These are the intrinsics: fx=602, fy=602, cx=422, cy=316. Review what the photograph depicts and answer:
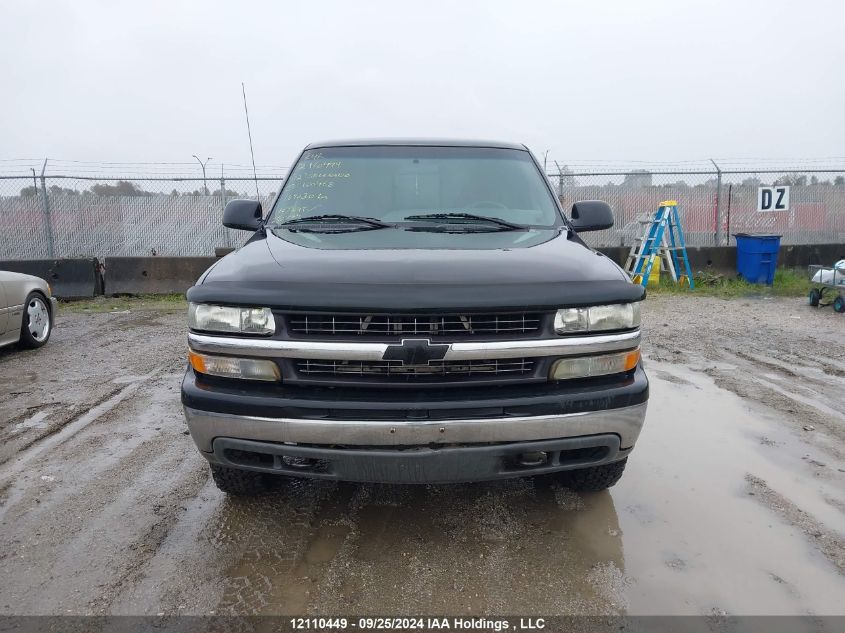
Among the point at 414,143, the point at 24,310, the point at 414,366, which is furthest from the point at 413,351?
the point at 24,310

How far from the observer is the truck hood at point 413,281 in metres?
2.42

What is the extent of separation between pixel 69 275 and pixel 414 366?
34.8ft

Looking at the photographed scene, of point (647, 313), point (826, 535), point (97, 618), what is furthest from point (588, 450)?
point (647, 313)

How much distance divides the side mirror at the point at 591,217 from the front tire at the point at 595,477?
151 centimetres

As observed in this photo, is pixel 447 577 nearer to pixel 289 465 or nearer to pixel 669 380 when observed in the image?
pixel 289 465

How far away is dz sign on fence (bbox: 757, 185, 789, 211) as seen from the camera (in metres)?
13.0

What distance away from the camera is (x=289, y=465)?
8.39ft

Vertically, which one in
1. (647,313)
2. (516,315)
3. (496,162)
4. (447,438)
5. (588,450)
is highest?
(496,162)

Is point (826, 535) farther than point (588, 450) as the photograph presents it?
Yes

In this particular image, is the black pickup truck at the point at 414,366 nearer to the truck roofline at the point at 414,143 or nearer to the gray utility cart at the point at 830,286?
the truck roofline at the point at 414,143

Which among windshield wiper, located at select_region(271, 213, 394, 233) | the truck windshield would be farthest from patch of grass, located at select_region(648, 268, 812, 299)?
windshield wiper, located at select_region(271, 213, 394, 233)

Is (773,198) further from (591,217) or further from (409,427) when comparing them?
(409,427)

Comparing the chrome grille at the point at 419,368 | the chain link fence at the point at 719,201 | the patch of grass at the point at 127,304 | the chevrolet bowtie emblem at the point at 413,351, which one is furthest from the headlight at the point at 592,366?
the chain link fence at the point at 719,201

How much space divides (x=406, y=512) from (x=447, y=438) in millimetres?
878
